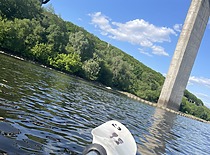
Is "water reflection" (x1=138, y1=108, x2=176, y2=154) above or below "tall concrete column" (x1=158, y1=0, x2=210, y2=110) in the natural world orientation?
below

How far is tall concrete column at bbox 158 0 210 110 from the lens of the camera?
6375cm

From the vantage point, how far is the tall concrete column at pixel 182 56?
209 ft

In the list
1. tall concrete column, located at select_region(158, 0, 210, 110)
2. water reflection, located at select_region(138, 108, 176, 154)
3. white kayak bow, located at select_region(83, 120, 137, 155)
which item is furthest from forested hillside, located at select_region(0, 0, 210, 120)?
white kayak bow, located at select_region(83, 120, 137, 155)

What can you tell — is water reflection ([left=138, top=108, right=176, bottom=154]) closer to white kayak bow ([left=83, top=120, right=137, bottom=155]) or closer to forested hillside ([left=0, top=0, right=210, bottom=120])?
white kayak bow ([left=83, top=120, right=137, bottom=155])

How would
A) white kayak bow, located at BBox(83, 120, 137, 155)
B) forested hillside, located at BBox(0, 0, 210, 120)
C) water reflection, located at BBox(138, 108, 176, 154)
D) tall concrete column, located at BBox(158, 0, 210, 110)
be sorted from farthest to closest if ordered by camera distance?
1. tall concrete column, located at BBox(158, 0, 210, 110)
2. forested hillside, located at BBox(0, 0, 210, 120)
3. water reflection, located at BBox(138, 108, 176, 154)
4. white kayak bow, located at BBox(83, 120, 137, 155)

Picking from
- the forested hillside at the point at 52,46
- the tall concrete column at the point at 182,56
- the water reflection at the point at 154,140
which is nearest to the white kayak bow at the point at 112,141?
the water reflection at the point at 154,140

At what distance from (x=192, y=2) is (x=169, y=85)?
21.5 metres

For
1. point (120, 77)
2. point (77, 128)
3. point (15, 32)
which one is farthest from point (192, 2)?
point (77, 128)

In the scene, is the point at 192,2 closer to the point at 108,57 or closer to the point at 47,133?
the point at 108,57

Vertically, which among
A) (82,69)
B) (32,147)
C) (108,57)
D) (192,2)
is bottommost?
(32,147)

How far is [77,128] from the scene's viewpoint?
9.70 m

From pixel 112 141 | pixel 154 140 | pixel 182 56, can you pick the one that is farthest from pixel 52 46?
pixel 112 141

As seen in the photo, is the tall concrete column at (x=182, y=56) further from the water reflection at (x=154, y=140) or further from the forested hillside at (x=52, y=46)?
the water reflection at (x=154, y=140)

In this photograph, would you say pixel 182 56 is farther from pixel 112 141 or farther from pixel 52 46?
pixel 112 141
